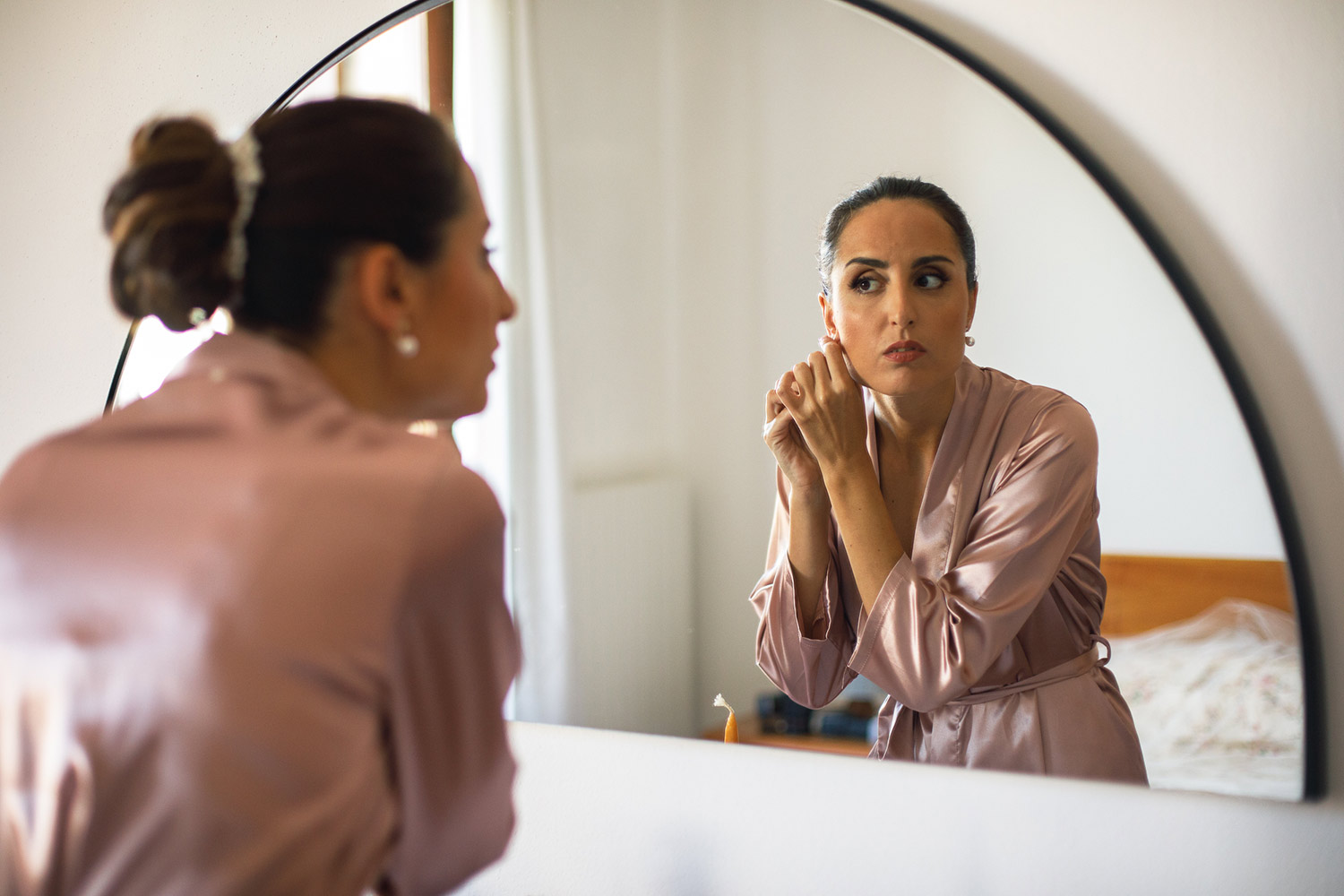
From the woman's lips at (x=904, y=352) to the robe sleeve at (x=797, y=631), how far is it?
6.5 inches

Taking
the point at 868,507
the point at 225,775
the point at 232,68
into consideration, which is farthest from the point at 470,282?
the point at 232,68

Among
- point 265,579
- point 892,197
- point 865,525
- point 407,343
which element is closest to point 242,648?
point 265,579

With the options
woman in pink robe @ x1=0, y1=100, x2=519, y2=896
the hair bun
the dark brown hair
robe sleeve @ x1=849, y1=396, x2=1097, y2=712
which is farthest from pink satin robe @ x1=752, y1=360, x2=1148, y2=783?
the hair bun

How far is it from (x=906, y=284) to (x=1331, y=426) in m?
0.37

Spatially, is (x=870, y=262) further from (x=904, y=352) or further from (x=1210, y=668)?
(x=1210, y=668)

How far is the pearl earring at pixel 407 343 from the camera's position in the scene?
0.69 meters

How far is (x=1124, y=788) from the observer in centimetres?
97

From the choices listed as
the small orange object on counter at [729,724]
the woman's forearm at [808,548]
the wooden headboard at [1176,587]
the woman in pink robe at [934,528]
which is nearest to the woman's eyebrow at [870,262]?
the woman in pink robe at [934,528]

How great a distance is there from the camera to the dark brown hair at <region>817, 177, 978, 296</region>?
1002mm

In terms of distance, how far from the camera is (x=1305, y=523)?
0.91 metres

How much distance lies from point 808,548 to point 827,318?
22 centimetres

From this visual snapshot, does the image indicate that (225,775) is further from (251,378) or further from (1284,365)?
(1284,365)

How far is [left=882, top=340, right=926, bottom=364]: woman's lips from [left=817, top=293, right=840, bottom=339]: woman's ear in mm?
57

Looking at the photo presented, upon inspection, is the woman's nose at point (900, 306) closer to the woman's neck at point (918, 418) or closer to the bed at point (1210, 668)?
the woman's neck at point (918, 418)
